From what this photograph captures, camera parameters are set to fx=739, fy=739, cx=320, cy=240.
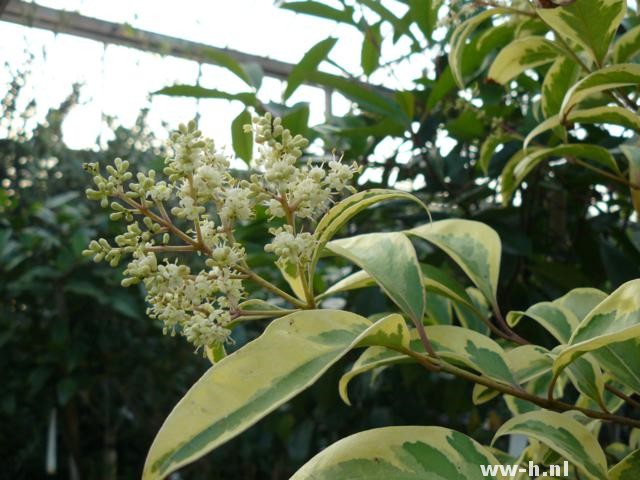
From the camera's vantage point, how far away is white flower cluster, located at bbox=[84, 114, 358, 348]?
42 centimetres

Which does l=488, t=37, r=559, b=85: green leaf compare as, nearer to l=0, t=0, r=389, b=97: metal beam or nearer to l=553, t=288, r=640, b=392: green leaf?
l=553, t=288, r=640, b=392: green leaf

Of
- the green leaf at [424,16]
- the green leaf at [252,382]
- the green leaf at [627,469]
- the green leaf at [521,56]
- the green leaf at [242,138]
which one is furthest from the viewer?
the green leaf at [424,16]

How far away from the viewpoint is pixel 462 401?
1.09 meters

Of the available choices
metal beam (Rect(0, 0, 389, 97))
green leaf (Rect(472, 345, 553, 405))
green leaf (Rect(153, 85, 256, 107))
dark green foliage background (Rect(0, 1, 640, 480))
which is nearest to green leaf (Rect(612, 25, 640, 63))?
dark green foliage background (Rect(0, 1, 640, 480))

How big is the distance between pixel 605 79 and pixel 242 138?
464 millimetres

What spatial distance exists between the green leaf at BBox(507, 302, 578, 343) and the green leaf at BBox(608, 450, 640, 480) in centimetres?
10

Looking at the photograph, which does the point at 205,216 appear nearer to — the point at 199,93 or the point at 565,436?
the point at 565,436

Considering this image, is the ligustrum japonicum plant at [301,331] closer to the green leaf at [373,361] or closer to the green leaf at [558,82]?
the green leaf at [373,361]

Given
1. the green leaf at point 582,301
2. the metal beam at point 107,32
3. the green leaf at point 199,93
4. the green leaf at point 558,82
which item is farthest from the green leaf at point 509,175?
the metal beam at point 107,32

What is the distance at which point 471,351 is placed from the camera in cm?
47

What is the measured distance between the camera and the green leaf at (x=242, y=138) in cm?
86

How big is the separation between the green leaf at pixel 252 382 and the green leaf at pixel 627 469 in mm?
172

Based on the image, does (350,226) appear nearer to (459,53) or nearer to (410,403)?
(410,403)

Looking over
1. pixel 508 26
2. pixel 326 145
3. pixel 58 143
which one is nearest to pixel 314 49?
pixel 326 145
